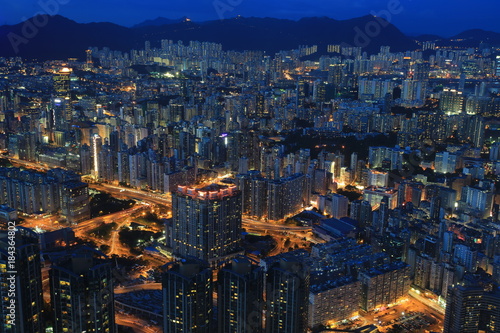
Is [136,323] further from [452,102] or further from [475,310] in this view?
[452,102]

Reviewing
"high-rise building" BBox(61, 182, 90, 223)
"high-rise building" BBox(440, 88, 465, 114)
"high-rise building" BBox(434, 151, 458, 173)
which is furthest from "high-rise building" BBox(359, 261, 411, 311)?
"high-rise building" BBox(440, 88, 465, 114)

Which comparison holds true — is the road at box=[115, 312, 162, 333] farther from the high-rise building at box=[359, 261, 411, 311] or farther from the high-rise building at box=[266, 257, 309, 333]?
the high-rise building at box=[359, 261, 411, 311]

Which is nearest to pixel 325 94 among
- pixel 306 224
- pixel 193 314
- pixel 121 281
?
pixel 306 224

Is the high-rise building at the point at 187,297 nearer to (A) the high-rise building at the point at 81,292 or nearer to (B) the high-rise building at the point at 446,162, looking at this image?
(A) the high-rise building at the point at 81,292

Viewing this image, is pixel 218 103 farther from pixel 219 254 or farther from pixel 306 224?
pixel 219 254

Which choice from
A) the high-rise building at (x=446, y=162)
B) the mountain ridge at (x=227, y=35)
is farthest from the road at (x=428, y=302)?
the mountain ridge at (x=227, y=35)

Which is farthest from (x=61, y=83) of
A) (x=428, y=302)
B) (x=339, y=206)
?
(x=428, y=302)
